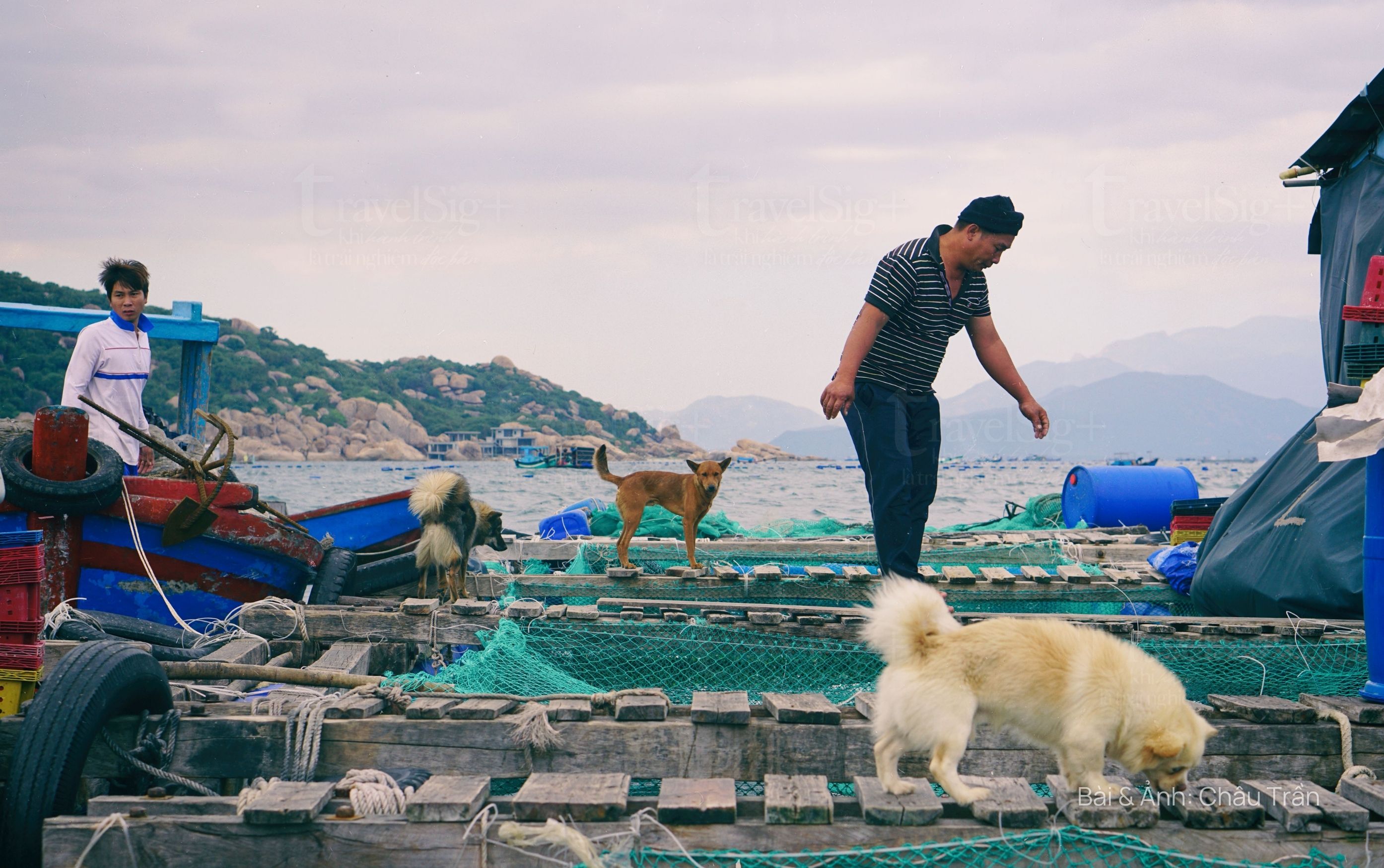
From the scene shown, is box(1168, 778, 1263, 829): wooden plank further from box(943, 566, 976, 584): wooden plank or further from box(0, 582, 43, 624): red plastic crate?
box(0, 582, 43, 624): red plastic crate

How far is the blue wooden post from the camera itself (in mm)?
9820

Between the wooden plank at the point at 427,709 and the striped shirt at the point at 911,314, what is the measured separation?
292 cm

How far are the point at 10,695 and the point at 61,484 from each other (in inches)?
91.1

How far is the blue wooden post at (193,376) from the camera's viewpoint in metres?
9.82

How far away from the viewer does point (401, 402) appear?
89375 mm

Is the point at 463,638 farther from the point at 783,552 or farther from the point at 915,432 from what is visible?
the point at 783,552

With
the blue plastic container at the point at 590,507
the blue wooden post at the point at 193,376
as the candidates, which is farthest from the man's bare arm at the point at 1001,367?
the blue wooden post at the point at 193,376

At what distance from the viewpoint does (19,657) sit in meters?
3.22

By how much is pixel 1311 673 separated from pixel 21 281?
5229 cm

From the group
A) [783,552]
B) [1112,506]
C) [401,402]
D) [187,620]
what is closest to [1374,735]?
[783,552]

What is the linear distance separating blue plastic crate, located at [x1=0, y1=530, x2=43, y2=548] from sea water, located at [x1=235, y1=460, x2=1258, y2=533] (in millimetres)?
4136

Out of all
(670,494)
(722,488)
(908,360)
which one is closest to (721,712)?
(908,360)

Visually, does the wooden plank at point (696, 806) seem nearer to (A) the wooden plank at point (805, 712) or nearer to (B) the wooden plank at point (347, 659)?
(A) the wooden plank at point (805, 712)

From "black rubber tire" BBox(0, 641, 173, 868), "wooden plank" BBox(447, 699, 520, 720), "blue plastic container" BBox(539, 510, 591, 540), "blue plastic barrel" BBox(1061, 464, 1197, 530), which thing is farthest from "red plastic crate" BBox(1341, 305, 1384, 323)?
"blue plastic container" BBox(539, 510, 591, 540)
